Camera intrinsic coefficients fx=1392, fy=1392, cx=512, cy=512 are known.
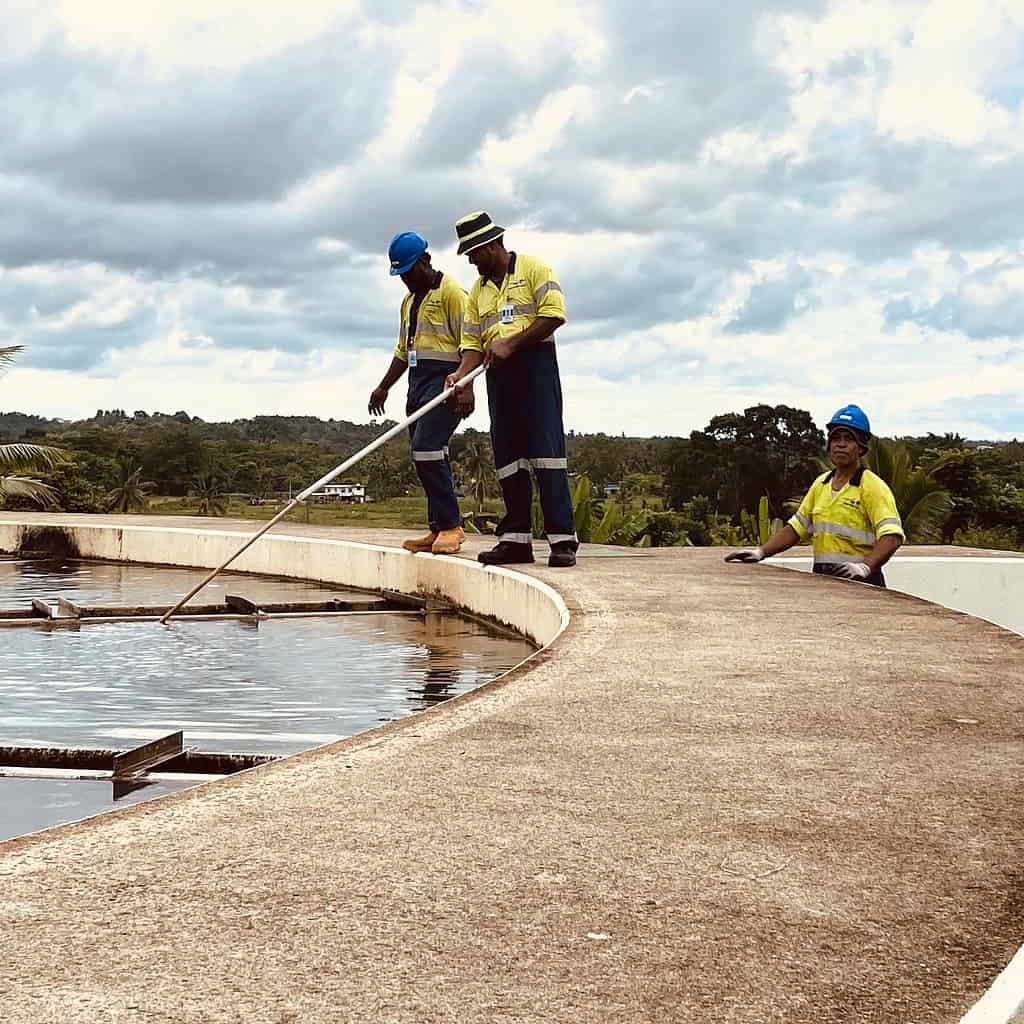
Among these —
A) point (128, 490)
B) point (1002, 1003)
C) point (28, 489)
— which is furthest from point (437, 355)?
point (128, 490)

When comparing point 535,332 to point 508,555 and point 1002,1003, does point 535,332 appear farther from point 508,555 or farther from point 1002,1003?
point 1002,1003

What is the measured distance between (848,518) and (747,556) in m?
1.35

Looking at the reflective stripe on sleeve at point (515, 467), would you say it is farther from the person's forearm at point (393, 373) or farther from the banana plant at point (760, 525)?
the banana plant at point (760, 525)

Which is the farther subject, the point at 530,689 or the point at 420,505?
the point at 420,505

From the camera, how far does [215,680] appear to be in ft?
20.0

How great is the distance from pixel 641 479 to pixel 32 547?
2658 inches

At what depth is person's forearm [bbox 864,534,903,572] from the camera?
25.6ft

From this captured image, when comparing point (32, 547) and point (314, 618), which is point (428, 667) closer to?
point (314, 618)

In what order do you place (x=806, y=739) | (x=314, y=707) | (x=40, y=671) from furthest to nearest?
(x=40, y=671), (x=314, y=707), (x=806, y=739)

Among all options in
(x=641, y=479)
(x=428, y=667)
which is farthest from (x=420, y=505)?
(x=428, y=667)

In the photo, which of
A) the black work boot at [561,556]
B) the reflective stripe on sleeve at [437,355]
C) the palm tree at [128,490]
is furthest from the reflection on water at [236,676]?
the palm tree at [128,490]

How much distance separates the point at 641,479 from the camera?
80562mm

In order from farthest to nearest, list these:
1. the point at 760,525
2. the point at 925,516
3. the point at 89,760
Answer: the point at 925,516, the point at 760,525, the point at 89,760

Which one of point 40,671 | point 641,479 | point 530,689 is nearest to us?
point 530,689
